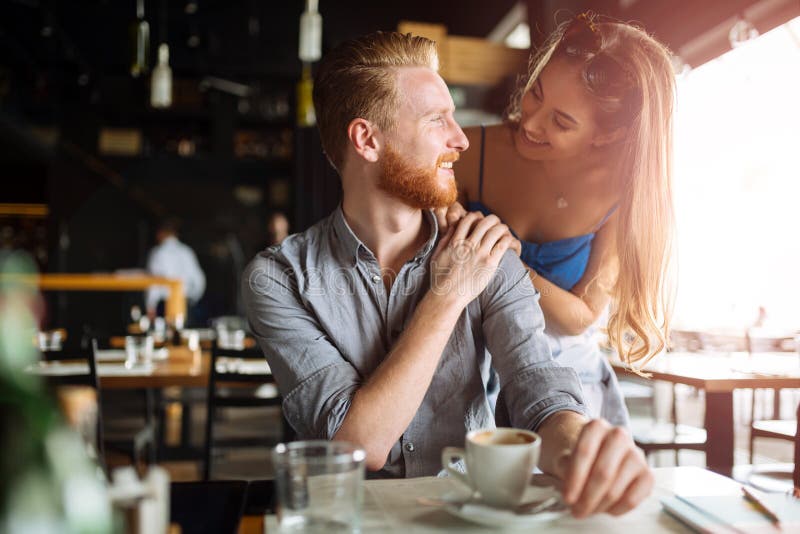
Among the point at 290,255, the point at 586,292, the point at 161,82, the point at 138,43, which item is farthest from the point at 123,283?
the point at 586,292

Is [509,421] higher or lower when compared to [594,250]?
lower

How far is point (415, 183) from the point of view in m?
1.25

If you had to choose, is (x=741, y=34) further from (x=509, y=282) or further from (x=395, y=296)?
(x=395, y=296)

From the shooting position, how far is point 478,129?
4.98 feet

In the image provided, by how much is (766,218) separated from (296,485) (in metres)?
4.66

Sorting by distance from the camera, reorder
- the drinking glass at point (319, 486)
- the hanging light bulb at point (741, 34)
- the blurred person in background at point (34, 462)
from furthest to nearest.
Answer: the hanging light bulb at point (741, 34) → the drinking glass at point (319, 486) → the blurred person in background at point (34, 462)

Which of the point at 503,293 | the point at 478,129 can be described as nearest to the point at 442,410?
the point at 503,293

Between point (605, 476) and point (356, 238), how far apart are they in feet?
2.50

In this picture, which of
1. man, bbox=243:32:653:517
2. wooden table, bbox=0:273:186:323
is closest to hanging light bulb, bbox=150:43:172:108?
wooden table, bbox=0:273:186:323

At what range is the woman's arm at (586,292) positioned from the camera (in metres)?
1.40

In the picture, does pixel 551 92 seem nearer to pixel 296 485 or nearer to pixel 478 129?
pixel 478 129

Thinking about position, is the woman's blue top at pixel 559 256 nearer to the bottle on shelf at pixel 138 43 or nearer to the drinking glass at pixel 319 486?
the drinking glass at pixel 319 486

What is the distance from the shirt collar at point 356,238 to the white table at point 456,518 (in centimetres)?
53

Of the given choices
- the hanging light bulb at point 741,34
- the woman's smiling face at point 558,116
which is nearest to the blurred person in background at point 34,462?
the woman's smiling face at point 558,116
